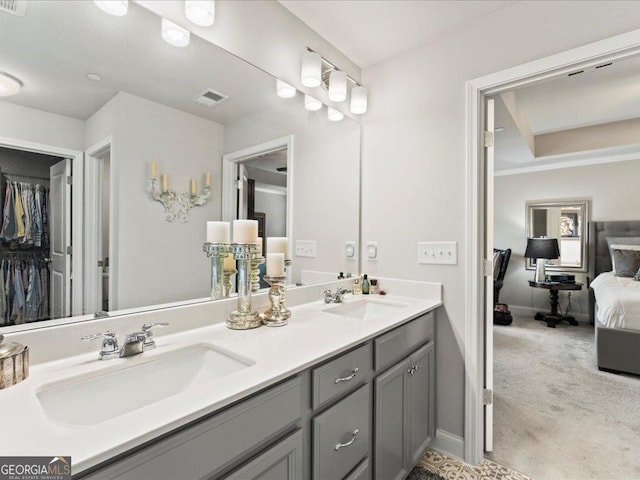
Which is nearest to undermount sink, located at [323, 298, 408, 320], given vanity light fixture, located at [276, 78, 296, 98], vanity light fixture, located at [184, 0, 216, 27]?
vanity light fixture, located at [276, 78, 296, 98]

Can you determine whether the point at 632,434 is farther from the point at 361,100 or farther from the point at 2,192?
the point at 2,192

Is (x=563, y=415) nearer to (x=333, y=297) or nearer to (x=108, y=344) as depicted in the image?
(x=333, y=297)

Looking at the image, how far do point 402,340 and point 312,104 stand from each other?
1465 millimetres

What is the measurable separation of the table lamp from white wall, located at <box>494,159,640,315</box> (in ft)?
0.93

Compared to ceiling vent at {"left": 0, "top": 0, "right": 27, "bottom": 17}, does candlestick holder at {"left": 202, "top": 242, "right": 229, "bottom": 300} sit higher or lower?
lower

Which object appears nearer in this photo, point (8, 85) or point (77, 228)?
point (8, 85)

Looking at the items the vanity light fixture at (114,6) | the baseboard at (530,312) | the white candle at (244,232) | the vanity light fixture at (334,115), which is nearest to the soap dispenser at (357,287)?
the white candle at (244,232)

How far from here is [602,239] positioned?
15.0 feet

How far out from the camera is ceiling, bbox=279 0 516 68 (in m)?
1.74

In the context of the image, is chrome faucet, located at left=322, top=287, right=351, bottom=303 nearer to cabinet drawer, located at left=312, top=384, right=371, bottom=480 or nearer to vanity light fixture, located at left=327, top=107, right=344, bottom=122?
cabinet drawer, located at left=312, top=384, right=371, bottom=480

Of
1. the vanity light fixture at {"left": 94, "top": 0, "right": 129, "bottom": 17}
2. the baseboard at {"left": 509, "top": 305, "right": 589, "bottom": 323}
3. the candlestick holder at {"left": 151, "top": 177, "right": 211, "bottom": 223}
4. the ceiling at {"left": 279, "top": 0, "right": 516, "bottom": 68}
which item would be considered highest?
the ceiling at {"left": 279, "top": 0, "right": 516, "bottom": 68}

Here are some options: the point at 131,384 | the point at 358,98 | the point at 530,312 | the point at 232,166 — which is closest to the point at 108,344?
the point at 131,384

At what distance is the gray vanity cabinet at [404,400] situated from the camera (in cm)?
136

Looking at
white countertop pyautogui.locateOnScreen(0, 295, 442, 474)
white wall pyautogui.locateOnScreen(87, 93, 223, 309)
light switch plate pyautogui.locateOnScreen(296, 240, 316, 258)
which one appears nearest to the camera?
white countertop pyautogui.locateOnScreen(0, 295, 442, 474)
